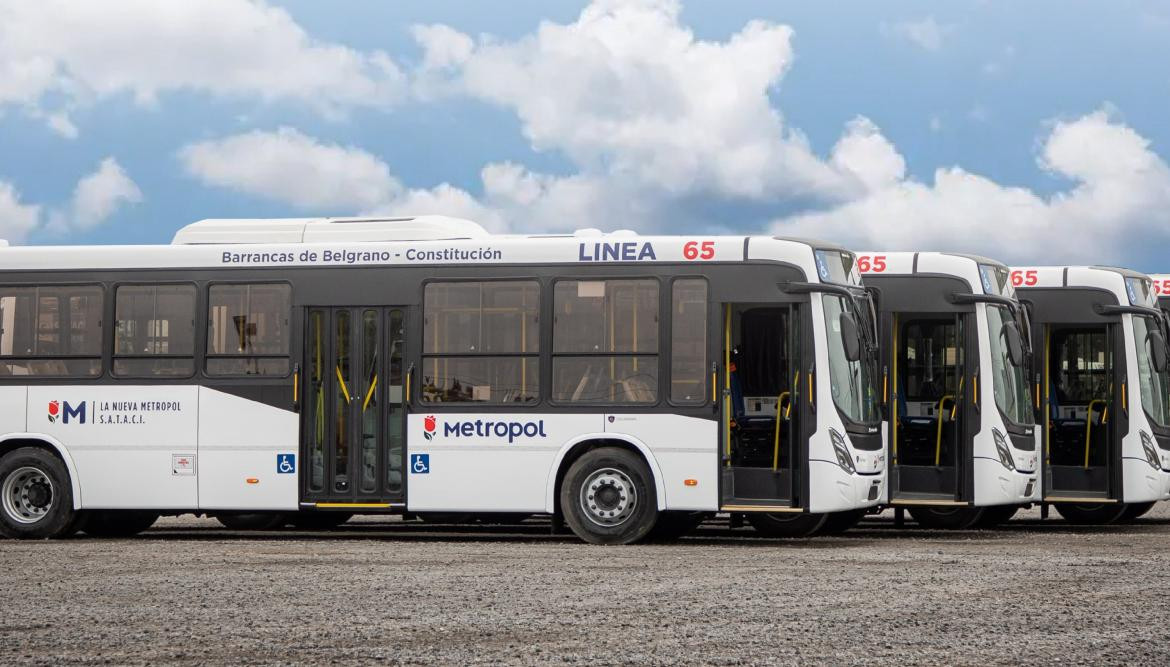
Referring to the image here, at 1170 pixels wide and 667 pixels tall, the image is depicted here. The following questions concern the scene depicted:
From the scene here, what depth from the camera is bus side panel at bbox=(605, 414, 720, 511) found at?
56.7 feet

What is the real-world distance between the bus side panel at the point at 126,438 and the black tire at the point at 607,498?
13.0 feet

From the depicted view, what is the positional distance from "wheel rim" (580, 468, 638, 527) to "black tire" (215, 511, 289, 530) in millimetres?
5167

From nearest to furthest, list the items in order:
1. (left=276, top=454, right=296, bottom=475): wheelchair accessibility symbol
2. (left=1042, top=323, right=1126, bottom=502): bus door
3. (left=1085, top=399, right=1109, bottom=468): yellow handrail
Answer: (left=276, top=454, right=296, bottom=475): wheelchair accessibility symbol, (left=1042, top=323, right=1126, bottom=502): bus door, (left=1085, top=399, right=1109, bottom=468): yellow handrail

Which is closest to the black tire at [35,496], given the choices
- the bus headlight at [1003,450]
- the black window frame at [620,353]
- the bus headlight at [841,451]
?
the black window frame at [620,353]

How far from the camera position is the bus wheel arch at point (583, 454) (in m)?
17.4

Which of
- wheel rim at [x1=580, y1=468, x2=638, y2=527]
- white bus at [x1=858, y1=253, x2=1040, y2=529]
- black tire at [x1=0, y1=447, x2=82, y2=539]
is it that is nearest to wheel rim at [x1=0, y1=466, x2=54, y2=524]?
black tire at [x1=0, y1=447, x2=82, y2=539]

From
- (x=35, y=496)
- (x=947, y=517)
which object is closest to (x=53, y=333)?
(x=35, y=496)

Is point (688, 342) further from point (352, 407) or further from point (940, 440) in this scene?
point (940, 440)

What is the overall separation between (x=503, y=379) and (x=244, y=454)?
2.84m

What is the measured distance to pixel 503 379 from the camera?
1781 cm

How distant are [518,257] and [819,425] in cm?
340

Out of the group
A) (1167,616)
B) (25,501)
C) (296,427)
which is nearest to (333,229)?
(296,427)

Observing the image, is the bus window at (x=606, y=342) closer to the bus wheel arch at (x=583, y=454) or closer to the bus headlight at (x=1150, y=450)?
the bus wheel arch at (x=583, y=454)

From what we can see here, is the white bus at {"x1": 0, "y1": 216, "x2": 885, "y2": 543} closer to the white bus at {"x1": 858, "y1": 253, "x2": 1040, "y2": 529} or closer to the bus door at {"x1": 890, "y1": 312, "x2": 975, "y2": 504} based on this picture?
the bus door at {"x1": 890, "y1": 312, "x2": 975, "y2": 504}
